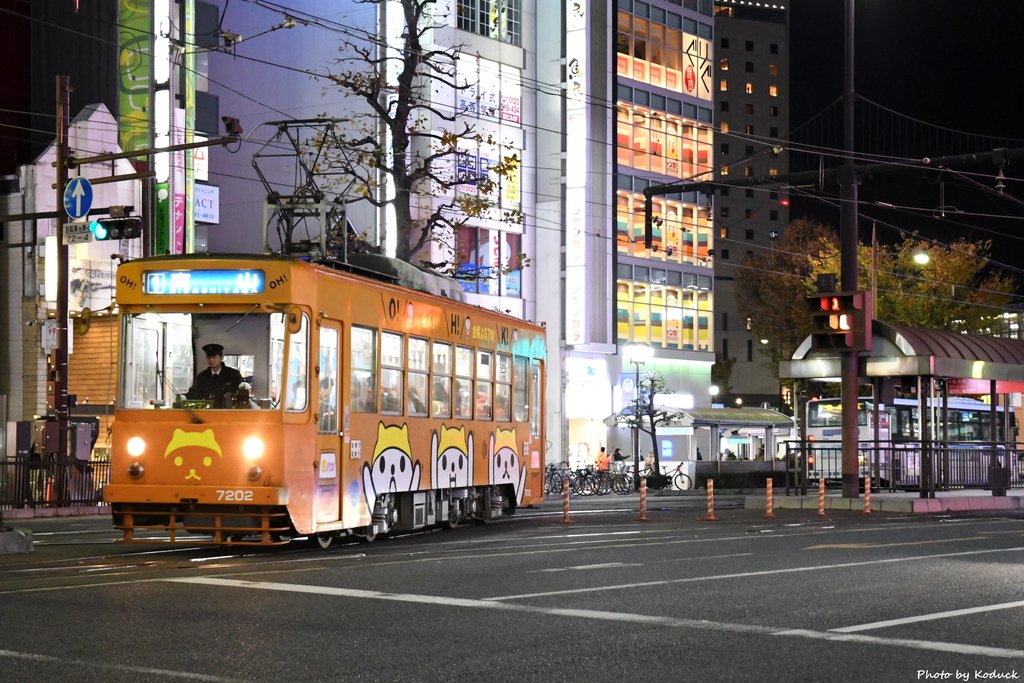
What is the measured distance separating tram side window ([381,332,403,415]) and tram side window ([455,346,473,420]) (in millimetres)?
2302

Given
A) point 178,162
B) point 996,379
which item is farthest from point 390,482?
point 178,162

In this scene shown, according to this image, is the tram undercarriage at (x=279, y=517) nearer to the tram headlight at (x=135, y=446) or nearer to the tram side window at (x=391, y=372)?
the tram headlight at (x=135, y=446)

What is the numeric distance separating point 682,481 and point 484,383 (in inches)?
1139

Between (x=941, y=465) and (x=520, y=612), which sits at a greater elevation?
(x=941, y=465)

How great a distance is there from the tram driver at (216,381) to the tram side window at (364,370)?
6.16ft

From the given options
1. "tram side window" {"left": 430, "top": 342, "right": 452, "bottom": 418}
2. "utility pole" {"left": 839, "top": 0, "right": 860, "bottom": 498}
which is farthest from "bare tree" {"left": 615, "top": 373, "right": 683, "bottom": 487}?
"tram side window" {"left": 430, "top": 342, "right": 452, "bottom": 418}

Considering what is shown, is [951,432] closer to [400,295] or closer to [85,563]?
[400,295]

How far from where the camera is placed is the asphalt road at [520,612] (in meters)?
8.11

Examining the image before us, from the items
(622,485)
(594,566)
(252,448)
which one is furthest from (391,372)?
(622,485)

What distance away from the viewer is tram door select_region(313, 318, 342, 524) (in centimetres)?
1630

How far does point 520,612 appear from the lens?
10.5 metres

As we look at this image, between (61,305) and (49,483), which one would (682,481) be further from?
(61,305)

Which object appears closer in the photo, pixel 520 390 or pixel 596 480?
pixel 520 390

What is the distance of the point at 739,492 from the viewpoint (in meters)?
46.3
